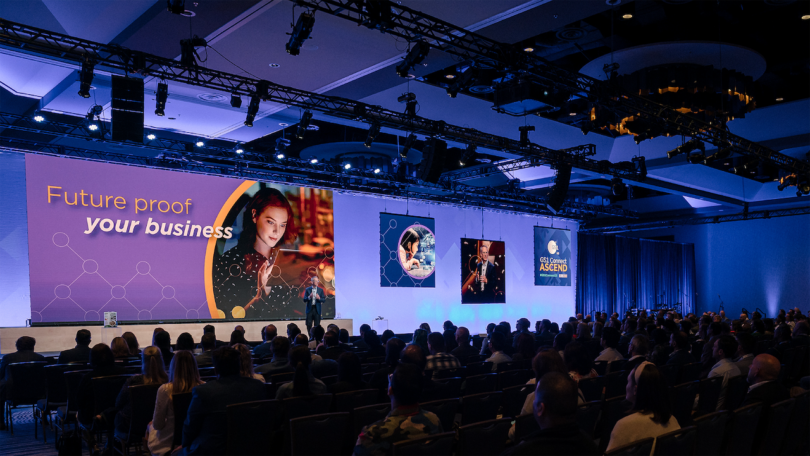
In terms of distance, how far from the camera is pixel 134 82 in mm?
7609

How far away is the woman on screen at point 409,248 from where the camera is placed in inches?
665

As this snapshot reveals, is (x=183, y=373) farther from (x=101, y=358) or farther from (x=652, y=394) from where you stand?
(x=652, y=394)

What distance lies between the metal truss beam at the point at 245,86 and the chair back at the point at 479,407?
18.6 feet

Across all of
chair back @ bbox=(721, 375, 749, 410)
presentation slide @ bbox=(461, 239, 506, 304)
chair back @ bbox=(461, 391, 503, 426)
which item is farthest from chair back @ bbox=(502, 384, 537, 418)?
presentation slide @ bbox=(461, 239, 506, 304)

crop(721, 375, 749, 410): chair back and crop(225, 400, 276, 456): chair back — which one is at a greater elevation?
crop(225, 400, 276, 456): chair back

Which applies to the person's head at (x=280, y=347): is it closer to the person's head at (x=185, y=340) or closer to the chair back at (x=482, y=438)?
the person's head at (x=185, y=340)

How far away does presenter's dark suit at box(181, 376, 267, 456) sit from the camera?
3.59 metres

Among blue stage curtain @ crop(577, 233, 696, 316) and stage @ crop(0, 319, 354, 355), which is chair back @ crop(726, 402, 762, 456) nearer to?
stage @ crop(0, 319, 354, 355)

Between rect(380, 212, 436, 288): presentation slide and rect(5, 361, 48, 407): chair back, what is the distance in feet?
34.2

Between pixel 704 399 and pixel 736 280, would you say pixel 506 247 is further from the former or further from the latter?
pixel 704 399

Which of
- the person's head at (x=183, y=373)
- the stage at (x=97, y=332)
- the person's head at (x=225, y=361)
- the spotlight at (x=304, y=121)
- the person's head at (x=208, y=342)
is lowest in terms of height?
the stage at (x=97, y=332)

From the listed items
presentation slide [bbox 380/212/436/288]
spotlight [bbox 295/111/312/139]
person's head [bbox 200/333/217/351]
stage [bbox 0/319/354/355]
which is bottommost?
stage [bbox 0/319/354/355]

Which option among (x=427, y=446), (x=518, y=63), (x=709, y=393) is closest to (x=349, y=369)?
(x=427, y=446)

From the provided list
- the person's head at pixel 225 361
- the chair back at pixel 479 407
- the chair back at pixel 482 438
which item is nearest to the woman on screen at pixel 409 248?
the chair back at pixel 479 407
